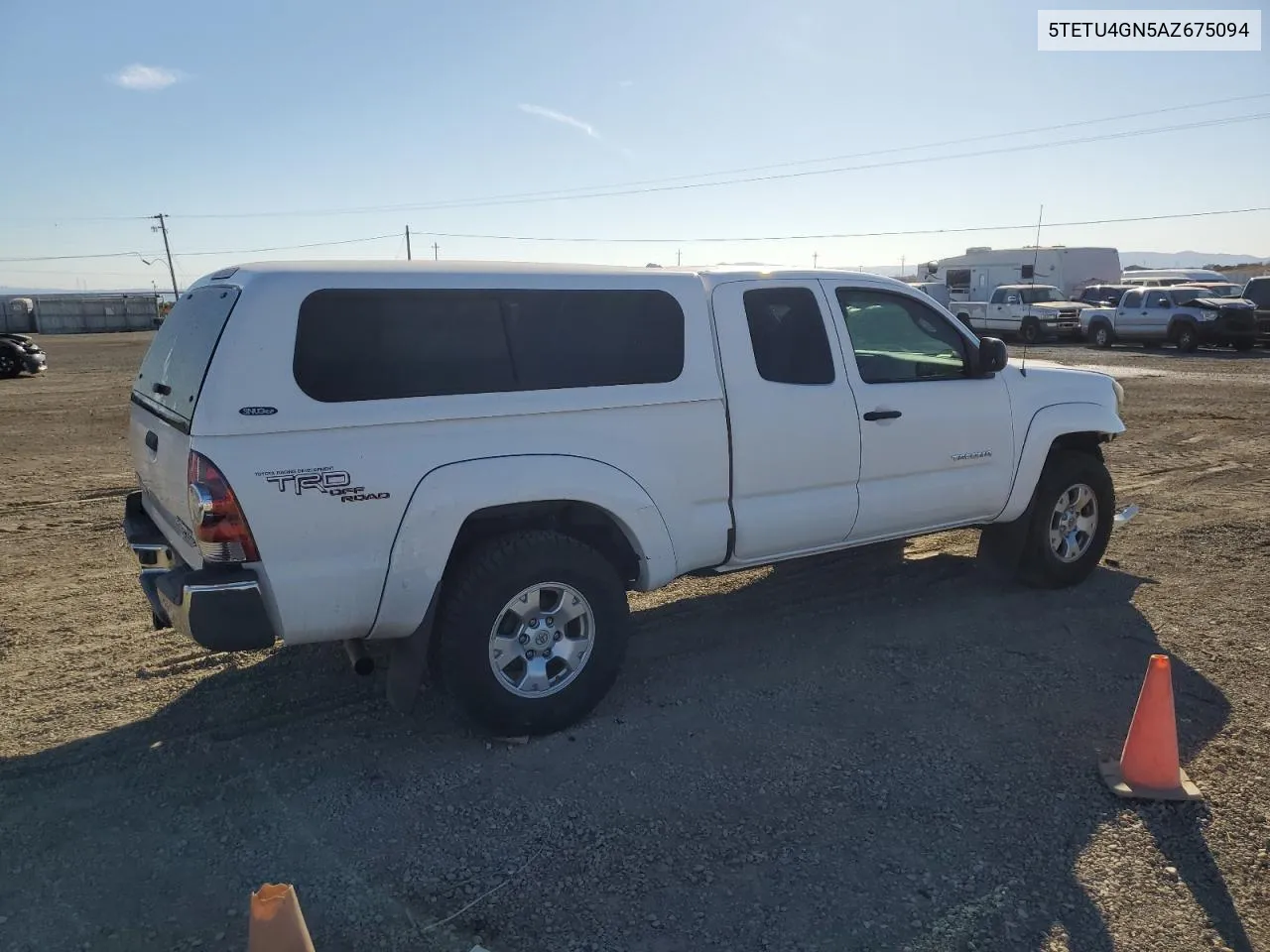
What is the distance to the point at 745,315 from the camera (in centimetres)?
475

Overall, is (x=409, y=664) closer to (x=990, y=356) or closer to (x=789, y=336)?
(x=789, y=336)

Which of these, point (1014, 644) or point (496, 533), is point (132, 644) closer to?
point (496, 533)

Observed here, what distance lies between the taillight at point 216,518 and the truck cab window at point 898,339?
3189 mm

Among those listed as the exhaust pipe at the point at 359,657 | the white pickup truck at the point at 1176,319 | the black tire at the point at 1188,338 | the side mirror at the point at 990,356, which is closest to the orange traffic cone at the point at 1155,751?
the side mirror at the point at 990,356

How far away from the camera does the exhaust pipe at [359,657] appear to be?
3.95 metres

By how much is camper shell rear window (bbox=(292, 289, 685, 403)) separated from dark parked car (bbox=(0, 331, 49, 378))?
22332mm

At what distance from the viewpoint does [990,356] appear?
17.8ft

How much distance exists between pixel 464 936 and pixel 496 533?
1694 millimetres

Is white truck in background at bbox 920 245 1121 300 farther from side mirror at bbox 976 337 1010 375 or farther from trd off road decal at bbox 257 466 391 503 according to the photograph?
trd off road decal at bbox 257 466 391 503

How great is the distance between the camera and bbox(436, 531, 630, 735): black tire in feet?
13.0

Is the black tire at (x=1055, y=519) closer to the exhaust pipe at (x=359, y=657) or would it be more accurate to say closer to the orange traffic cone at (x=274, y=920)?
the exhaust pipe at (x=359, y=657)

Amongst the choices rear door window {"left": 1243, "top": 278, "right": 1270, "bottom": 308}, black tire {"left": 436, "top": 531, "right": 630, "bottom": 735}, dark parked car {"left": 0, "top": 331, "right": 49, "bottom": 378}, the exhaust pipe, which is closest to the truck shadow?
black tire {"left": 436, "top": 531, "right": 630, "bottom": 735}

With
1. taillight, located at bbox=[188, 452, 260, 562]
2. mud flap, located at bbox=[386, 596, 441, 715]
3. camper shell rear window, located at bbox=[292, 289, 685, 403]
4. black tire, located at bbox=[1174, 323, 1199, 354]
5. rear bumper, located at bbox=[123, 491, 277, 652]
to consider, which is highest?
camper shell rear window, located at bbox=[292, 289, 685, 403]

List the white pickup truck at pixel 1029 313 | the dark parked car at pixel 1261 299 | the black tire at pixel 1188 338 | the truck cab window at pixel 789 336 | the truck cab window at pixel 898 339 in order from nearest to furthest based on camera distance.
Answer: the truck cab window at pixel 789 336, the truck cab window at pixel 898 339, the dark parked car at pixel 1261 299, the black tire at pixel 1188 338, the white pickup truck at pixel 1029 313
